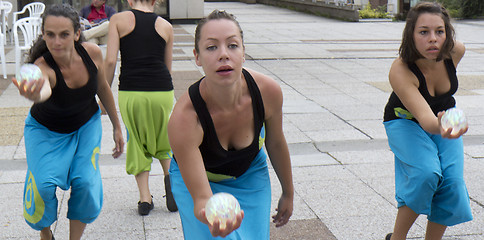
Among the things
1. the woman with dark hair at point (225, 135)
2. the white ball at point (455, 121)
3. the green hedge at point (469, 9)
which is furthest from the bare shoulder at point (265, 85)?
the green hedge at point (469, 9)

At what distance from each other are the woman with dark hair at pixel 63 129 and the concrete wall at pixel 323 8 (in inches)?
904

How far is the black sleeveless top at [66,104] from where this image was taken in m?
→ 3.61

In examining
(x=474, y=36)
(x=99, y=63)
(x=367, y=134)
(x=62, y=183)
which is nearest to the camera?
(x=62, y=183)

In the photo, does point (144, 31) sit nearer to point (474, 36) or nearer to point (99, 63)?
point (99, 63)

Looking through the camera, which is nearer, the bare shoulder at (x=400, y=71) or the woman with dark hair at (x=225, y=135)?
the woman with dark hair at (x=225, y=135)

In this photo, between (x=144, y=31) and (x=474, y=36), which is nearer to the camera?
(x=144, y=31)

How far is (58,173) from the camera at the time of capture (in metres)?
3.60

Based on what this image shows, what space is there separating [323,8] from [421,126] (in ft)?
88.2

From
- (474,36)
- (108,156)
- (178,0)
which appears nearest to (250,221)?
(108,156)

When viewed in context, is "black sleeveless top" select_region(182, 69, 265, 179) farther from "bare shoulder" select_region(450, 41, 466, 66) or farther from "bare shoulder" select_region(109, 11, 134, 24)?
"bare shoulder" select_region(109, 11, 134, 24)

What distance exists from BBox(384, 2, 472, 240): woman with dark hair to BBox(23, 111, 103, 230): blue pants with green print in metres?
1.79

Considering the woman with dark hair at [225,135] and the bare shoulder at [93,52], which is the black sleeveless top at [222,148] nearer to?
the woman with dark hair at [225,135]

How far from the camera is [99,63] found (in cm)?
387

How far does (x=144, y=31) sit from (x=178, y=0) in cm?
1963
